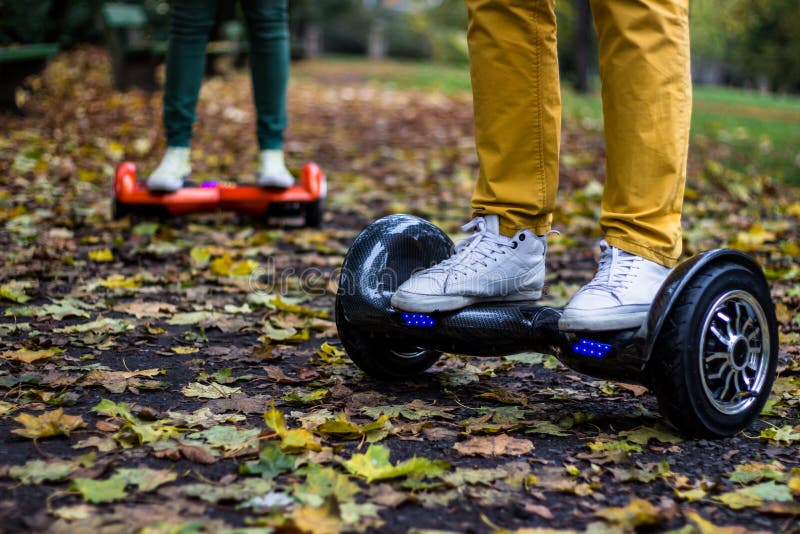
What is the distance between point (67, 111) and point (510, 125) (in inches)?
241

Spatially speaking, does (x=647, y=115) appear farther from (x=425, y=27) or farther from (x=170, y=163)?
(x=425, y=27)

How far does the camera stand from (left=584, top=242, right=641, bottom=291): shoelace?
2.05 m

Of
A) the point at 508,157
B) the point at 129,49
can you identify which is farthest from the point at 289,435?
the point at 129,49

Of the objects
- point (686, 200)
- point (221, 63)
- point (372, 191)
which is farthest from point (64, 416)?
point (221, 63)

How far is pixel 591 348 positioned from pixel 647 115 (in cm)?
54

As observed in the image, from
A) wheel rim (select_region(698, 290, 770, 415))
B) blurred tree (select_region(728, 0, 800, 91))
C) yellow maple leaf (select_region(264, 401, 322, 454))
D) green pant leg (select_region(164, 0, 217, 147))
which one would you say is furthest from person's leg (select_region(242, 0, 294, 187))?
blurred tree (select_region(728, 0, 800, 91))

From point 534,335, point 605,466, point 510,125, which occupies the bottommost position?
point 605,466

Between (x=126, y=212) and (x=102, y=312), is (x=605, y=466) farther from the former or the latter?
(x=126, y=212)

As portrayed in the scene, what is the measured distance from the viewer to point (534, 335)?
2.16m

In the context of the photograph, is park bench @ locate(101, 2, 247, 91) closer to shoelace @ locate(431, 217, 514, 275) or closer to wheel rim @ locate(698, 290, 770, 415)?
shoelace @ locate(431, 217, 514, 275)

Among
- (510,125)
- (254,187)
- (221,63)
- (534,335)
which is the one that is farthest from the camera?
(221,63)

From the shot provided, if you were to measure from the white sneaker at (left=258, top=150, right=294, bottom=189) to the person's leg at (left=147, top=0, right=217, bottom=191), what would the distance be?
0.36m

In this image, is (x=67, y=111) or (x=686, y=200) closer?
(x=686, y=200)

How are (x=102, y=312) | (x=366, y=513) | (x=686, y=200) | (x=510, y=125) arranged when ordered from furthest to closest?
1. (x=686, y=200)
2. (x=102, y=312)
3. (x=510, y=125)
4. (x=366, y=513)
